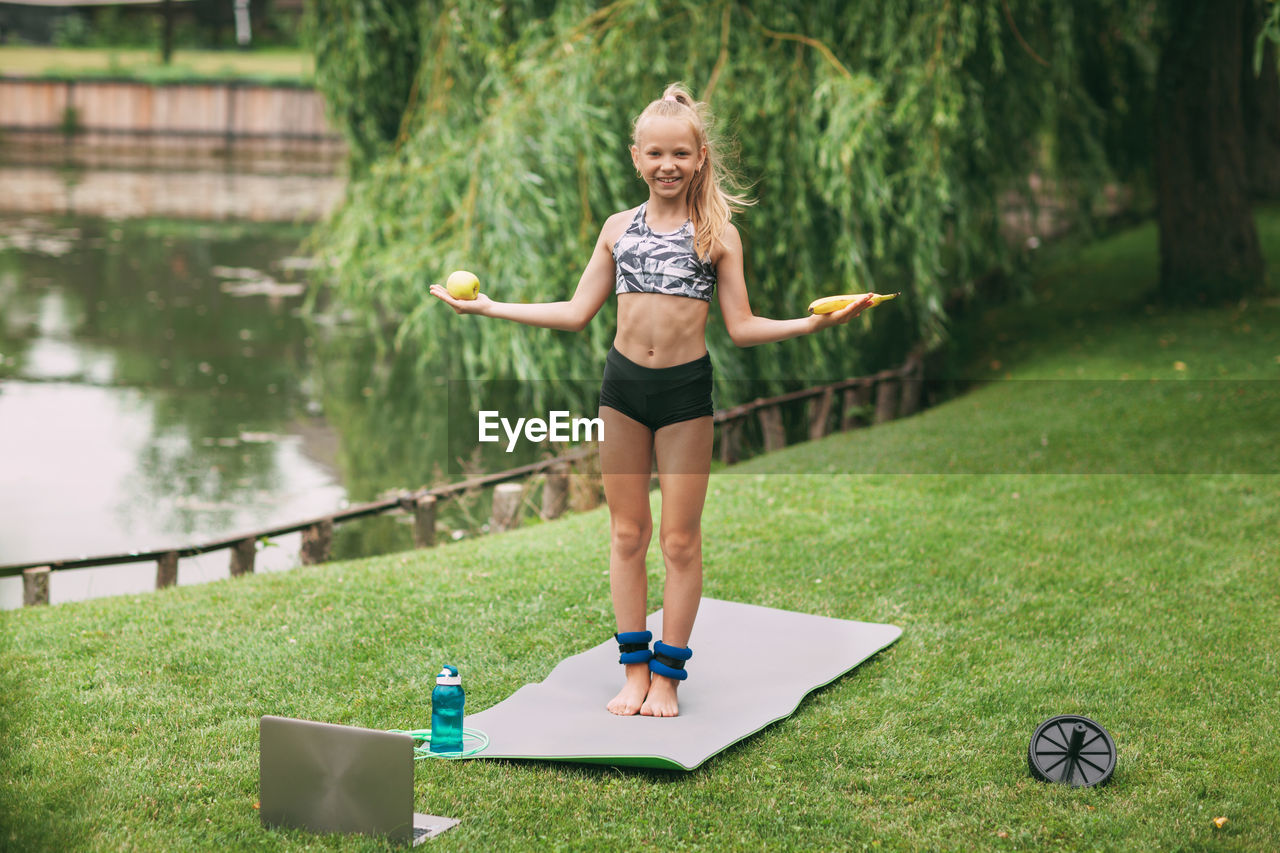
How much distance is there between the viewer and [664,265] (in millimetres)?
4094

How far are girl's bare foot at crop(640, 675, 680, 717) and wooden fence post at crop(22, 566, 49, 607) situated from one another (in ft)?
11.5

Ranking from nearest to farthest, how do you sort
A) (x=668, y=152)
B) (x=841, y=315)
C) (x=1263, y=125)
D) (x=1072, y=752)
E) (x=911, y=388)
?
1. (x=1072, y=752)
2. (x=841, y=315)
3. (x=668, y=152)
4. (x=911, y=388)
5. (x=1263, y=125)

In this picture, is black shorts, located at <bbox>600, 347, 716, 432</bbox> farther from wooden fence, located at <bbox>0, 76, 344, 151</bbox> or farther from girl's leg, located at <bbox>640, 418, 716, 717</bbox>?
wooden fence, located at <bbox>0, 76, 344, 151</bbox>

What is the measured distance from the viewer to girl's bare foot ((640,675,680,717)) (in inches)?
162

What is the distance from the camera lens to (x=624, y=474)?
4.20 metres

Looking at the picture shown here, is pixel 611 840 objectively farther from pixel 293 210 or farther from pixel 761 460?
pixel 293 210

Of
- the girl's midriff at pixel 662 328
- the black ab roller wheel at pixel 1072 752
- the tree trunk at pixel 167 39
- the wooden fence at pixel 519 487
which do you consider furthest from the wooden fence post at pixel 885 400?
the tree trunk at pixel 167 39

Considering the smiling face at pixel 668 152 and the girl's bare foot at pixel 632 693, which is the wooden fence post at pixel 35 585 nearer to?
the girl's bare foot at pixel 632 693

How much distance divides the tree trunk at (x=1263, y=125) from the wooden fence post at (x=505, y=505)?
10176 mm

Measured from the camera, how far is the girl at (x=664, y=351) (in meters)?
4.10

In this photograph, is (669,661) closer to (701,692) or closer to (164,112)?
(701,692)

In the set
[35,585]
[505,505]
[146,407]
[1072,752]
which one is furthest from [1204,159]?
[35,585]

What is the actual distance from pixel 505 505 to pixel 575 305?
11.6 ft

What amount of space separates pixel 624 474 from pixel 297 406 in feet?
28.9
